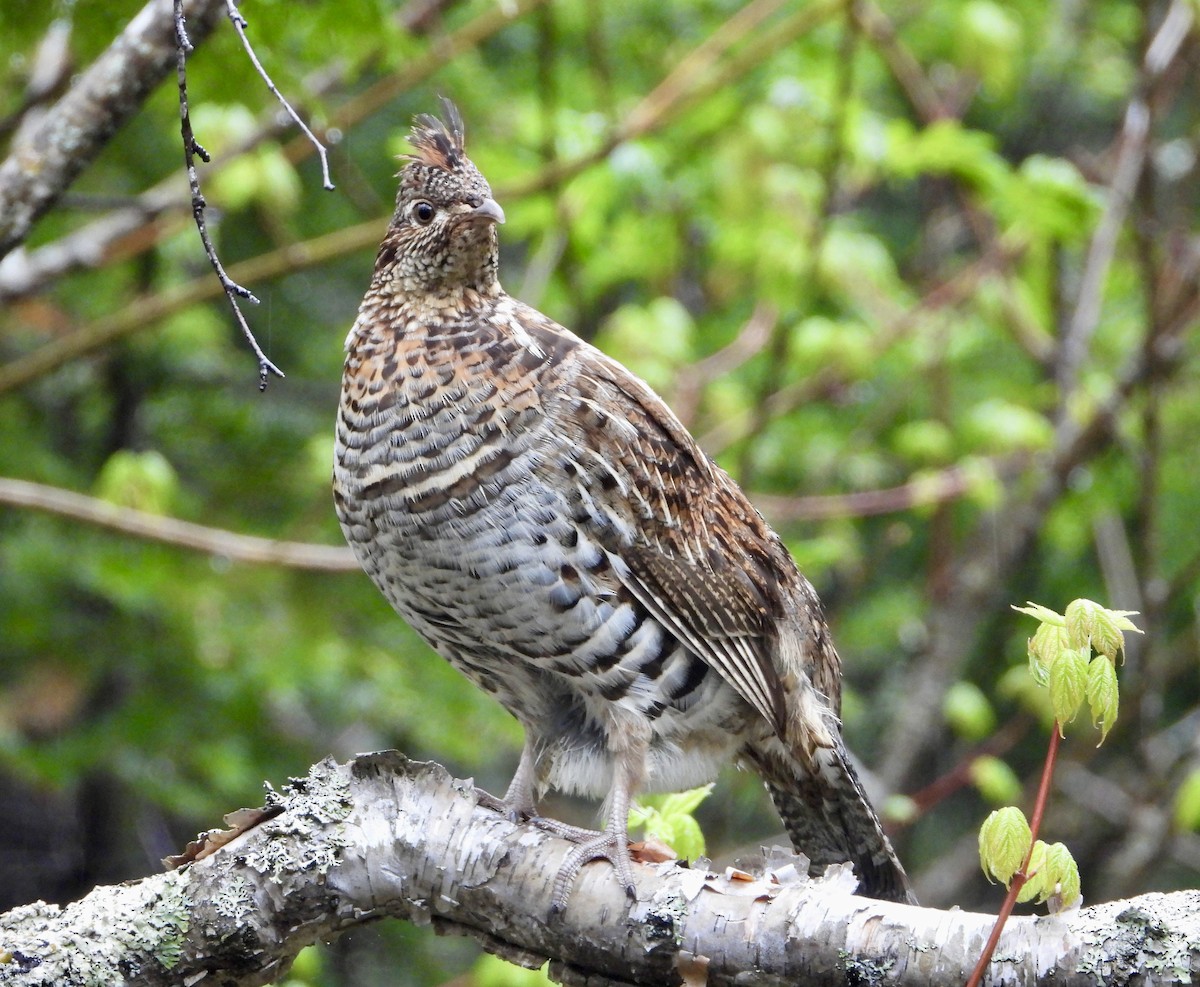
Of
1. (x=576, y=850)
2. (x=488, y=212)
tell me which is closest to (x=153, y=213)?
(x=488, y=212)

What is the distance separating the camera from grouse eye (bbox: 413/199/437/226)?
3479mm

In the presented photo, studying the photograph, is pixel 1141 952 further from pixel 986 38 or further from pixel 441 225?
pixel 986 38

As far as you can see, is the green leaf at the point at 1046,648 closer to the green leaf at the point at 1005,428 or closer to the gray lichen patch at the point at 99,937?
the gray lichen patch at the point at 99,937

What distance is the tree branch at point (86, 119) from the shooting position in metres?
3.19

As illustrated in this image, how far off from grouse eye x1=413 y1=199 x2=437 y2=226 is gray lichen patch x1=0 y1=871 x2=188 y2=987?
1682mm

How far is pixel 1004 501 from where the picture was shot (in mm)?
7945

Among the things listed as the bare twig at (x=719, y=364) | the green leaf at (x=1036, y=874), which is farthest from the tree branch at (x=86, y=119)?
the bare twig at (x=719, y=364)

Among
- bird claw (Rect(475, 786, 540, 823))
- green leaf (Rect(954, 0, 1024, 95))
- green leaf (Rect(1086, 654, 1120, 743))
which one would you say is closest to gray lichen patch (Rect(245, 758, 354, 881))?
bird claw (Rect(475, 786, 540, 823))

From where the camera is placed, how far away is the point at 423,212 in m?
3.49

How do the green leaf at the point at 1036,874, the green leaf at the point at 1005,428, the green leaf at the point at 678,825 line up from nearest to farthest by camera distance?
the green leaf at the point at 1036,874 < the green leaf at the point at 678,825 < the green leaf at the point at 1005,428

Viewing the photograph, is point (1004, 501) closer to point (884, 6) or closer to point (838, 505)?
point (838, 505)

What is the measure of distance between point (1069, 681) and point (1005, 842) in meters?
0.28

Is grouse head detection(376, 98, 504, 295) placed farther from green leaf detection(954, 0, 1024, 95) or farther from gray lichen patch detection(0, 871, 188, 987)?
green leaf detection(954, 0, 1024, 95)

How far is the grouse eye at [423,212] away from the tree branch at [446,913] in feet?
4.52
